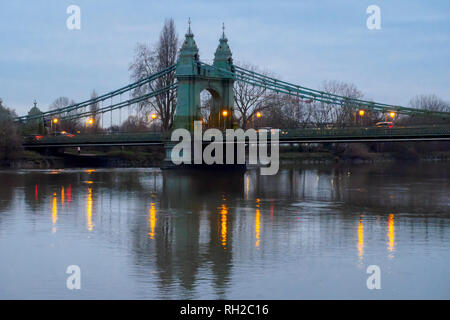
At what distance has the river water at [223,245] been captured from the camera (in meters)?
16.8

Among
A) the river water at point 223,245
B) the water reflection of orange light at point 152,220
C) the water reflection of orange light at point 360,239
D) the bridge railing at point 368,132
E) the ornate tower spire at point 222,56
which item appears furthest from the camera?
the ornate tower spire at point 222,56

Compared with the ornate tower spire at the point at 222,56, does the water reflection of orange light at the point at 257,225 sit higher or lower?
lower

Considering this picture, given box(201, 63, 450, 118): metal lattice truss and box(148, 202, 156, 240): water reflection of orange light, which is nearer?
box(148, 202, 156, 240): water reflection of orange light

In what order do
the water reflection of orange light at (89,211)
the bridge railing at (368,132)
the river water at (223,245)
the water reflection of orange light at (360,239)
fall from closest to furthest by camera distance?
the river water at (223,245)
the water reflection of orange light at (360,239)
the water reflection of orange light at (89,211)
the bridge railing at (368,132)

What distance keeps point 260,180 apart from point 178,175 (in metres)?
8.32

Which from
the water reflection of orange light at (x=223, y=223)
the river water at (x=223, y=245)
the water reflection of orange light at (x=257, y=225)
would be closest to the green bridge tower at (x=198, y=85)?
the river water at (x=223, y=245)

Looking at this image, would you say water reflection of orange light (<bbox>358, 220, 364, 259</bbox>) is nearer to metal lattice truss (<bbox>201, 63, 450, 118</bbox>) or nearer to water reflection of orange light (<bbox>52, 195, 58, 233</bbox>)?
Answer: water reflection of orange light (<bbox>52, 195, 58, 233</bbox>)

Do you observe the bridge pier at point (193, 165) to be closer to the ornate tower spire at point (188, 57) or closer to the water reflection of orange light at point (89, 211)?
the ornate tower spire at point (188, 57)

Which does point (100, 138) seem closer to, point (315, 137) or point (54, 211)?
point (315, 137)

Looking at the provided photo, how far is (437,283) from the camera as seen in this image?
17.3 m

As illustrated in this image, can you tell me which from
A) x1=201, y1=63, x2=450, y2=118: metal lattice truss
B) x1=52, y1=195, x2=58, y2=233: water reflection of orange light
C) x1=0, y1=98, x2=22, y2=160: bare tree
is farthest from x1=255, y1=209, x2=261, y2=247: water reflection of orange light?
x1=0, y1=98, x2=22, y2=160: bare tree

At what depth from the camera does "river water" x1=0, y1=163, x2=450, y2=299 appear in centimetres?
1677
